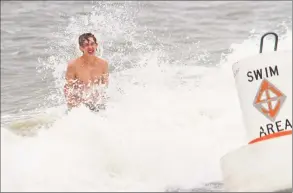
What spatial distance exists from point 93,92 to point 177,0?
12771mm

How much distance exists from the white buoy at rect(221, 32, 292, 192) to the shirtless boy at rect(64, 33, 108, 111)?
2912mm

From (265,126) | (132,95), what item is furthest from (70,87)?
(265,126)

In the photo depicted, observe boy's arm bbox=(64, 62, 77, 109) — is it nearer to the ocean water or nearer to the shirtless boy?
the shirtless boy

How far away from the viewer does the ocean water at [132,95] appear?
5512mm

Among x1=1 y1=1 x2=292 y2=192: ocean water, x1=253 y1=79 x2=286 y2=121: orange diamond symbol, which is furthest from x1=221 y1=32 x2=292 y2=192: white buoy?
x1=1 y1=1 x2=292 y2=192: ocean water

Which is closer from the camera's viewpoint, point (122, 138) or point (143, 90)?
point (122, 138)

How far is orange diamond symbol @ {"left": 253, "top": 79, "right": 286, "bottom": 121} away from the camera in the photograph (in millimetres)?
4328

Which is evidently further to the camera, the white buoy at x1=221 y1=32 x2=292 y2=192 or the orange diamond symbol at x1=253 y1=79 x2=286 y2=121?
the orange diamond symbol at x1=253 y1=79 x2=286 y2=121

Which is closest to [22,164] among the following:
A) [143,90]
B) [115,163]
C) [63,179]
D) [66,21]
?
[63,179]

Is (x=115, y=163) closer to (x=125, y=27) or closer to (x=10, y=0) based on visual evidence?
(x=125, y=27)

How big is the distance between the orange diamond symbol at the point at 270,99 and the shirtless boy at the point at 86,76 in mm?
3016

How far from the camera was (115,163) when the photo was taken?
573cm

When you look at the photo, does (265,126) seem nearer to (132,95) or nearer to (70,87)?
(70,87)

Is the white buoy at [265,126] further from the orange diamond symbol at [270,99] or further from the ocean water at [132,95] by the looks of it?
the ocean water at [132,95]
